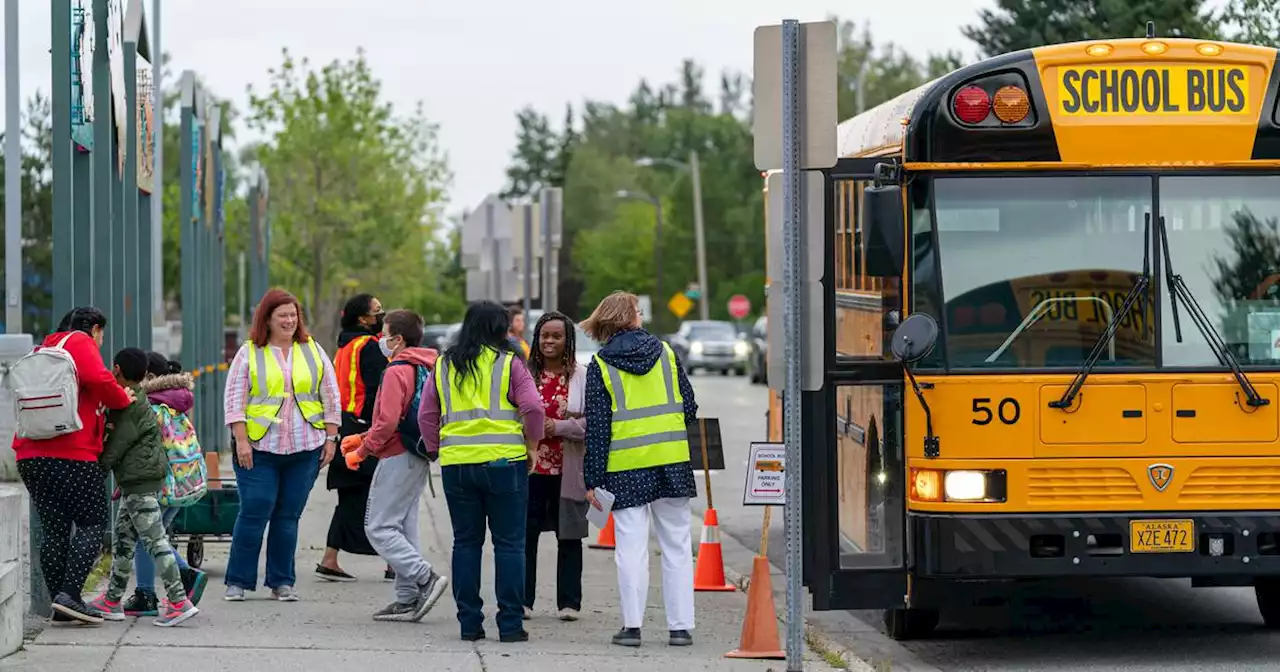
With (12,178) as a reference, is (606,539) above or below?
below

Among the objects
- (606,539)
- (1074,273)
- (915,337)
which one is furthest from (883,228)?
(606,539)

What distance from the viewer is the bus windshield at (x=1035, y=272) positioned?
350 inches

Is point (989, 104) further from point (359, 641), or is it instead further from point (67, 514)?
point (67, 514)

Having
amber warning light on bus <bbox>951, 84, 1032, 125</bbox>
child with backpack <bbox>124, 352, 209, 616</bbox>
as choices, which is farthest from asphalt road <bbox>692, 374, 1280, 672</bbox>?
child with backpack <bbox>124, 352, 209, 616</bbox>

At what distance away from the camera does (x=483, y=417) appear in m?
9.23

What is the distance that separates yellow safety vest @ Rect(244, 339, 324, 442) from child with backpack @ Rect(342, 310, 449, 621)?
1.45 feet

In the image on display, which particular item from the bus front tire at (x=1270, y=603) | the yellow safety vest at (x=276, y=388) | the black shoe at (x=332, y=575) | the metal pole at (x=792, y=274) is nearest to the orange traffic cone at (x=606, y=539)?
the black shoe at (x=332, y=575)

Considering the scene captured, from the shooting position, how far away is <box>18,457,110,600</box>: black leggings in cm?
913

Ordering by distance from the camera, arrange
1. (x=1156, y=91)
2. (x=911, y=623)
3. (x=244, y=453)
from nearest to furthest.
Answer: (x=1156, y=91), (x=911, y=623), (x=244, y=453)

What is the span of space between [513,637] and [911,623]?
200 centimetres

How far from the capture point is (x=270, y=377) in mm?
10547

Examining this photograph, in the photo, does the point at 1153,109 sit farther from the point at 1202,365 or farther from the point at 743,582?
the point at 743,582

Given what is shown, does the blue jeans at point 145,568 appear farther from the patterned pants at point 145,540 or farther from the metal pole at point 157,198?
the metal pole at point 157,198

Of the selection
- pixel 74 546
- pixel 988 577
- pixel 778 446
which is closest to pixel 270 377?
pixel 74 546
